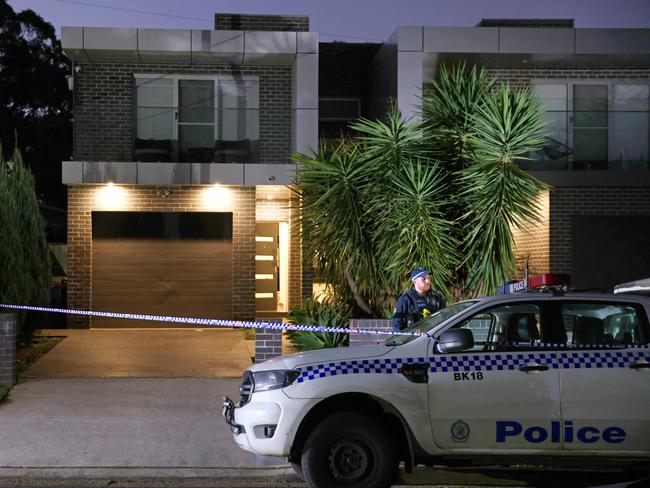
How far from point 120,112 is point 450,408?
13.1m

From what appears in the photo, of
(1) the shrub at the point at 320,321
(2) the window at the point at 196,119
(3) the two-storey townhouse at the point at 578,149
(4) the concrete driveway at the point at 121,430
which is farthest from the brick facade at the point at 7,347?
(3) the two-storey townhouse at the point at 578,149

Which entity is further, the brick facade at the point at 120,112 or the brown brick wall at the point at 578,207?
the brick facade at the point at 120,112

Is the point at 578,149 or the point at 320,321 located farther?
the point at 578,149

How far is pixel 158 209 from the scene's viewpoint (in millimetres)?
18281

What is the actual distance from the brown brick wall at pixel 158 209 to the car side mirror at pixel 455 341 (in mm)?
11686

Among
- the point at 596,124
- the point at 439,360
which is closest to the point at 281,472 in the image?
the point at 439,360

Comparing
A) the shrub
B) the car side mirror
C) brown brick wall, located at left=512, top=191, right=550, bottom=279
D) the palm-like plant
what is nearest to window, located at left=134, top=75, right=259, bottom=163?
the shrub

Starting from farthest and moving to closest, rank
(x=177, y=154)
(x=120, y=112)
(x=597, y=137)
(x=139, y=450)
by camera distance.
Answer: (x=120, y=112) < (x=177, y=154) < (x=597, y=137) < (x=139, y=450)

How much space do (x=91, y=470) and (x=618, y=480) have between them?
15.2 feet

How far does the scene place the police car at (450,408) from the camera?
6.76 m

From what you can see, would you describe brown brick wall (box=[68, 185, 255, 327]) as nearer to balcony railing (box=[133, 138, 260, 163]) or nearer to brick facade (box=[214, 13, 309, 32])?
balcony railing (box=[133, 138, 260, 163])

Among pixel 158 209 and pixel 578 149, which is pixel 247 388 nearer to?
pixel 158 209

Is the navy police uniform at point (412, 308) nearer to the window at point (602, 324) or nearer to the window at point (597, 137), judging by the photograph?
the window at point (602, 324)

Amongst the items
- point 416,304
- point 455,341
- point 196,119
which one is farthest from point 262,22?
point 455,341
